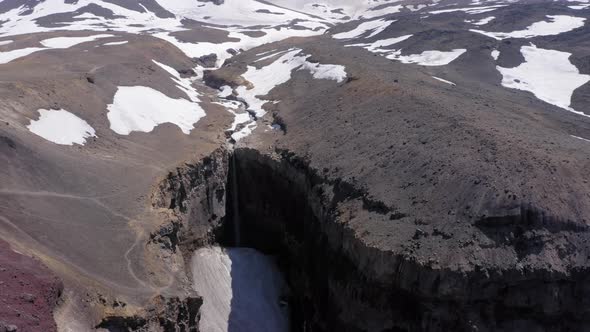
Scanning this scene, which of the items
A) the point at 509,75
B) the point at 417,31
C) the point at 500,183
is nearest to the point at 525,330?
the point at 500,183

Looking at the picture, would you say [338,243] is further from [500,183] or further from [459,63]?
[459,63]

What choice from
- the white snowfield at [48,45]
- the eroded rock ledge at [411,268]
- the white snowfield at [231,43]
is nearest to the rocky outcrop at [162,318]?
the eroded rock ledge at [411,268]

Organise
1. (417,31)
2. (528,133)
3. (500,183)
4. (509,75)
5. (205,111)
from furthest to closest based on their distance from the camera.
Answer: (417,31)
(509,75)
(205,111)
(528,133)
(500,183)

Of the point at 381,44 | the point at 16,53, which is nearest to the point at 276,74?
the point at 381,44

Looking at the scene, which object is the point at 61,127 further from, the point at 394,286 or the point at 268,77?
the point at 268,77

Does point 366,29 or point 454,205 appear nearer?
point 454,205

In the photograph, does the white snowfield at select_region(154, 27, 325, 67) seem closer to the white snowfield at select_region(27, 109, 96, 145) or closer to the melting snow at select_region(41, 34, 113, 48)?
the melting snow at select_region(41, 34, 113, 48)

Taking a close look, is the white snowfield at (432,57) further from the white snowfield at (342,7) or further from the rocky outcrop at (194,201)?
the white snowfield at (342,7)
